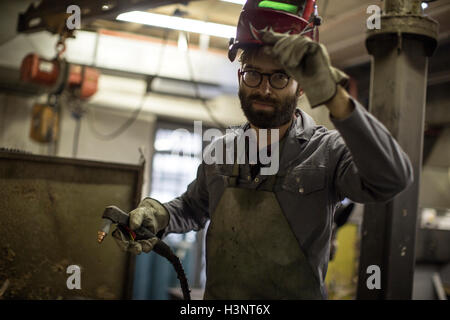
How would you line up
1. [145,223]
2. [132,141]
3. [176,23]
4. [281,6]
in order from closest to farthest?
[281,6]
[145,223]
[176,23]
[132,141]

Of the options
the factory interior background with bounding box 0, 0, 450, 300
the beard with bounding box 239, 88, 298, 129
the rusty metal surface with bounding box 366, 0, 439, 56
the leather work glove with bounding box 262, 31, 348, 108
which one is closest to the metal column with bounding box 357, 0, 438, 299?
the rusty metal surface with bounding box 366, 0, 439, 56

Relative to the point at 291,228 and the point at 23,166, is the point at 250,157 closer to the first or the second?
the point at 291,228

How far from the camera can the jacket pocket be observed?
5.35 feet

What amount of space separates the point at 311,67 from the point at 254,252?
0.69 m

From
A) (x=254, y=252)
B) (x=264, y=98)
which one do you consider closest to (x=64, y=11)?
(x=264, y=98)

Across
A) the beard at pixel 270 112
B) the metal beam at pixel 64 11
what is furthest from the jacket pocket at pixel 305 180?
the metal beam at pixel 64 11

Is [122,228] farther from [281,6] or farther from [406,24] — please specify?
[406,24]

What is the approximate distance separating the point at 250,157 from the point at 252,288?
1.59 feet

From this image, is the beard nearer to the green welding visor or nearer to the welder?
the welder

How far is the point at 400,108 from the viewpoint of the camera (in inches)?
80.5

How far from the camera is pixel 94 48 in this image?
575cm

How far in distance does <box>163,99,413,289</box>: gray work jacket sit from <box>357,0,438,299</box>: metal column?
18.4 inches

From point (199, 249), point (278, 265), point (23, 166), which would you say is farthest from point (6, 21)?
point (278, 265)

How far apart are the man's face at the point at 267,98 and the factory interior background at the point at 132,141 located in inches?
18.6
